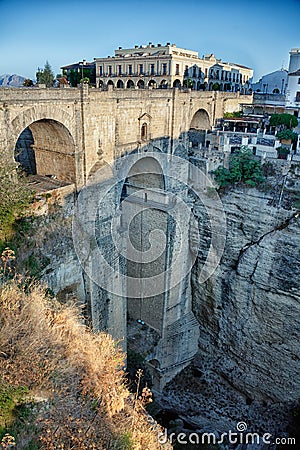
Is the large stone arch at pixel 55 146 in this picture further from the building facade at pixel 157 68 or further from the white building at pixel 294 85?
the building facade at pixel 157 68

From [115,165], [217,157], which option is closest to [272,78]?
[217,157]

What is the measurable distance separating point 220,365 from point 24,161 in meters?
14.8

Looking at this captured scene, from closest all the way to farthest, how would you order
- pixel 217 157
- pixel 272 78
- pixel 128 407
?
pixel 128 407
pixel 217 157
pixel 272 78

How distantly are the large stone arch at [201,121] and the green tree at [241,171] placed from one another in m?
4.16

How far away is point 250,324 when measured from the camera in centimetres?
1795

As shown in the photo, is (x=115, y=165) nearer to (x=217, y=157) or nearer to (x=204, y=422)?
(x=217, y=157)

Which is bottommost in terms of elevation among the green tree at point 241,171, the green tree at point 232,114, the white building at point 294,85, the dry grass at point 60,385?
the dry grass at point 60,385

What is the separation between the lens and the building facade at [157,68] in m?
32.5

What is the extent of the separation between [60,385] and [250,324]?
13.3 m

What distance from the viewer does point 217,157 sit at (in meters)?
19.1

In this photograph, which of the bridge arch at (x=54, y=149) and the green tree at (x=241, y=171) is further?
the green tree at (x=241, y=171)

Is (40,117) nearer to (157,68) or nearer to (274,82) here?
(157,68)

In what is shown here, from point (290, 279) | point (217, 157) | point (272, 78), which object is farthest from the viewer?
point (272, 78)

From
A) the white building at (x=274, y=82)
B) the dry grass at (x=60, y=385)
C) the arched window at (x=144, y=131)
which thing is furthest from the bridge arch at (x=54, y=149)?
the white building at (x=274, y=82)
